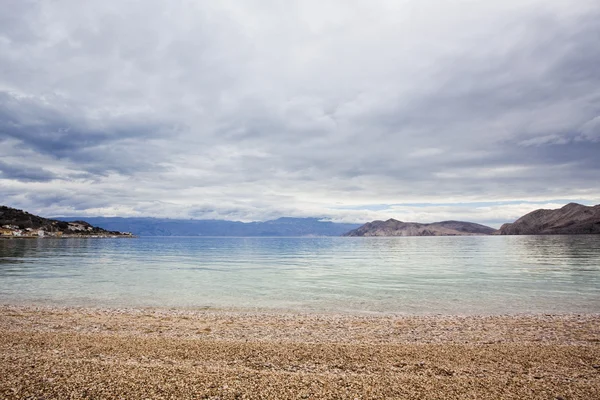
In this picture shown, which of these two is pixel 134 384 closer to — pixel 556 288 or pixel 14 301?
pixel 14 301

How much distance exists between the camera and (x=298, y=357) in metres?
12.1

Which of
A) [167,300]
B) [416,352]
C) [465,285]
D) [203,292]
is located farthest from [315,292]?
[416,352]

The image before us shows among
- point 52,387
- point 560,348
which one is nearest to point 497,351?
point 560,348

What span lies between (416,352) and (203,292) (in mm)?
23241

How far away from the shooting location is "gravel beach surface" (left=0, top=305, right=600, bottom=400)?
882cm

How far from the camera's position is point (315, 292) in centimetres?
3150

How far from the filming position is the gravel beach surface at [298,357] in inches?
347

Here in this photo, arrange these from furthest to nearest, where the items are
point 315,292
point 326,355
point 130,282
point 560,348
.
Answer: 1. point 130,282
2. point 315,292
3. point 560,348
4. point 326,355

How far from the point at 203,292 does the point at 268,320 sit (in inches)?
521

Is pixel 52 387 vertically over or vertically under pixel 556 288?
over

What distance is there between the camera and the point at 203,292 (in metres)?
31.6

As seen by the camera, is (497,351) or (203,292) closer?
(497,351)

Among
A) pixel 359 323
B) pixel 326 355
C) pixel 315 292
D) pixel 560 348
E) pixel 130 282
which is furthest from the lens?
pixel 130 282

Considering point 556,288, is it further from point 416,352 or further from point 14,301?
point 14,301
